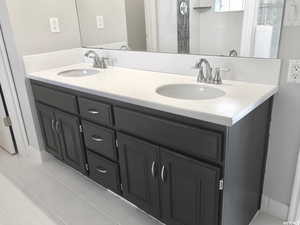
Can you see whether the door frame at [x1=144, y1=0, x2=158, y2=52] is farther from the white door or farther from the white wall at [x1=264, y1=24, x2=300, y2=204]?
the white door

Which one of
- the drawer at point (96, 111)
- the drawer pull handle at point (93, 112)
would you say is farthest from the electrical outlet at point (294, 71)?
the drawer pull handle at point (93, 112)

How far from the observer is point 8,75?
2.20 meters

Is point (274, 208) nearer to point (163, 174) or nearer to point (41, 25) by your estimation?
point (163, 174)

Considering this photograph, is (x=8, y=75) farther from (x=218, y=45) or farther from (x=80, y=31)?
(x=218, y=45)

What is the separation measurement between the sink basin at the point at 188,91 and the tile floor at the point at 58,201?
83cm

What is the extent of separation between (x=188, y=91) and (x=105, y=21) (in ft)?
3.77

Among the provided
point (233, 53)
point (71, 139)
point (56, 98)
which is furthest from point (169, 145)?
point (56, 98)

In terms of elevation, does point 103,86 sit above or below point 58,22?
below

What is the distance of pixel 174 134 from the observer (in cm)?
120

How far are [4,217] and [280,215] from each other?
1.84m

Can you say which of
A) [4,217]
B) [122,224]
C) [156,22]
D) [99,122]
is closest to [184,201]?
[122,224]

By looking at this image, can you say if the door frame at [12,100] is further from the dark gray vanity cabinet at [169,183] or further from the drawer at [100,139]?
the dark gray vanity cabinet at [169,183]

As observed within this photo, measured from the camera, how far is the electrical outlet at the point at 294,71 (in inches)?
50.7

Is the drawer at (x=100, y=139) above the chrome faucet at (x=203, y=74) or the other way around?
the other way around
